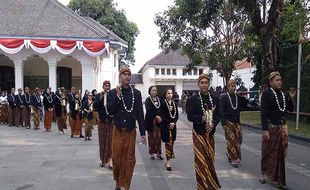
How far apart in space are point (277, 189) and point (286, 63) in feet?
59.3

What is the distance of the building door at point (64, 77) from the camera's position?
28516mm

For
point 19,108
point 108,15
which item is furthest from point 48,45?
point 108,15

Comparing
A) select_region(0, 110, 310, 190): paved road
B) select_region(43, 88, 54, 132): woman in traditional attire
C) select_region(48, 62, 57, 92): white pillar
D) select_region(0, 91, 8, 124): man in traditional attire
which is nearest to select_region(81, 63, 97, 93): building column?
select_region(48, 62, 57, 92): white pillar

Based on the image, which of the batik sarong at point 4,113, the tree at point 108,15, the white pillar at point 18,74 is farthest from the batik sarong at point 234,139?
the tree at point 108,15

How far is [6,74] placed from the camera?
28.2 metres

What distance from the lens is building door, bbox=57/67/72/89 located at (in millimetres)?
28516

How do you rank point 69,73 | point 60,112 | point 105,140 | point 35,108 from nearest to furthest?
1. point 105,140
2. point 60,112
3. point 35,108
4. point 69,73

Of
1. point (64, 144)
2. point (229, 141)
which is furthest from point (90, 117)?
point (229, 141)

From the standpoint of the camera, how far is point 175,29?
26.9 metres

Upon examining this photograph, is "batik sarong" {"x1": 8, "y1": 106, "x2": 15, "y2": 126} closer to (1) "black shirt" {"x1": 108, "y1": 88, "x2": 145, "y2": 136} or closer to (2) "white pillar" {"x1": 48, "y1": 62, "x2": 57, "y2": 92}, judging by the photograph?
(2) "white pillar" {"x1": 48, "y1": 62, "x2": 57, "y2": 92}

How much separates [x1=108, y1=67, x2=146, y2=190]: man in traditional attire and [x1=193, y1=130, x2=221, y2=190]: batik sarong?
0.90 m

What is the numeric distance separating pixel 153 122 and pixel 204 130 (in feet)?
13.6

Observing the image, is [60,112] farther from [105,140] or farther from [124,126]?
[124,126]

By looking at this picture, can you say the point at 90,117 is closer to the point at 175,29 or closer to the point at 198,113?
the point at 198,113
